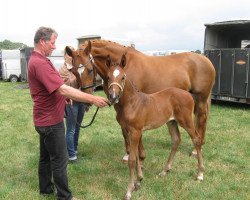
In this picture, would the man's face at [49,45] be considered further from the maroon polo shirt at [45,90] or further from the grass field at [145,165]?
the grass field at [145,165]

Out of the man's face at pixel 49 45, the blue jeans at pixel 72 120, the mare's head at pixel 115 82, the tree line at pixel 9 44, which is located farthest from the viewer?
the tree line at pixel 9 44

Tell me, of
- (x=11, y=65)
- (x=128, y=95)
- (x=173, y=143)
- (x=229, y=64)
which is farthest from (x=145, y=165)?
(x=11, y=65)

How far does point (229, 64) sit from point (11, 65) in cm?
1797

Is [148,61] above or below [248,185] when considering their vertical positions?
above

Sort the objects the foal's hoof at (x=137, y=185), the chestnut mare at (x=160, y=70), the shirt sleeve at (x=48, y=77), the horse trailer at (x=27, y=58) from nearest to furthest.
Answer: the shirt sleeve at (x=48, y=77) → the foal's hoof at (x=137, y=185) → the chestnut mare at (x=160, y=70) → the horse trailer at (x=27, y=58)

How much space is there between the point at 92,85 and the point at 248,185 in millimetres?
2725

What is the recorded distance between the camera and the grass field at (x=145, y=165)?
4723 millimetres

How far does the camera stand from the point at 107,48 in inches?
205

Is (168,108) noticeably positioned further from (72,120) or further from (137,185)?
(72,120)

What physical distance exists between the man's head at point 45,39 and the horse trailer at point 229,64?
8.91 m

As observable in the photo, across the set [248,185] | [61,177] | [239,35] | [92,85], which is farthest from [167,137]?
[239,35]

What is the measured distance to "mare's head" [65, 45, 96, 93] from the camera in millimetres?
4715

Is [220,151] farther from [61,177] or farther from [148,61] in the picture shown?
[61,177]

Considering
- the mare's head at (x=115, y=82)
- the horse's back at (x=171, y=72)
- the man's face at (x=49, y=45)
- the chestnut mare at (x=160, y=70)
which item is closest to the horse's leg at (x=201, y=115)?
the chestnut mare at (x=160, y=70)
